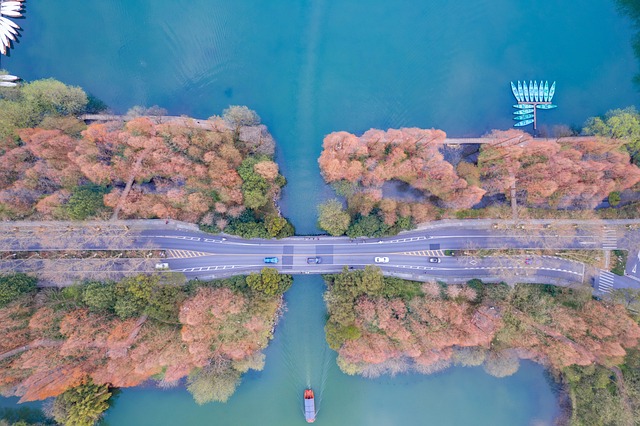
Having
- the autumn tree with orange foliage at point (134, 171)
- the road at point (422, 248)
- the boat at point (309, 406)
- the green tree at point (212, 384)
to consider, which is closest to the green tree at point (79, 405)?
the green tree at point (212, 384)

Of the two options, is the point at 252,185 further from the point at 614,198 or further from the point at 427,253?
the point at 614,198

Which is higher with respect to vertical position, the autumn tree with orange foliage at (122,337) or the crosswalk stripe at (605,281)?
the crosswalk stripe at (605,281)

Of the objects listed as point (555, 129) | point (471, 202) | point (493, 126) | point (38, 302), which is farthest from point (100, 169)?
point (555, 129)

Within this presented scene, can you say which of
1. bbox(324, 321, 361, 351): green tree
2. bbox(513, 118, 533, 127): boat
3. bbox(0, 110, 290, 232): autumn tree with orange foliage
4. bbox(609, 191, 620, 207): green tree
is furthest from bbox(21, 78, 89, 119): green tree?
bbox(609, 191, 620, 207): green tree

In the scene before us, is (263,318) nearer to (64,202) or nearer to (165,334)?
(165,334)

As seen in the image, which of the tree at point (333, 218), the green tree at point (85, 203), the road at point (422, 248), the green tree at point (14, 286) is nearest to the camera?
the green tree at point (14, 286)

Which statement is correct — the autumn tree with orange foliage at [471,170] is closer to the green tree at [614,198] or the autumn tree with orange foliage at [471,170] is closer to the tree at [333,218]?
the green tree at [614,198]

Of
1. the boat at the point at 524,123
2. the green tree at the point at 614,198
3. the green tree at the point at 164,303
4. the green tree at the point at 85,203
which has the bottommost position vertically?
the green tree at the point at 164,303
